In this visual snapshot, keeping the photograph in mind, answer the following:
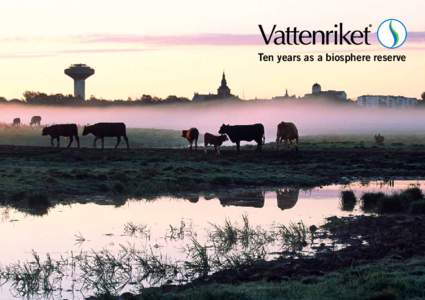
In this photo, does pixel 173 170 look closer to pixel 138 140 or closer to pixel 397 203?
pixel 397 203

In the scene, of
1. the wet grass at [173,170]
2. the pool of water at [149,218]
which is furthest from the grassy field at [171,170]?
the pool of water at [149,218]

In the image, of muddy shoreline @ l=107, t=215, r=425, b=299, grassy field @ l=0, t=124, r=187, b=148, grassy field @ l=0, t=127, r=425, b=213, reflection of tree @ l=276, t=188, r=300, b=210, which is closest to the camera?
muddy shoreline @ l=107, t=215, r=425, b=299

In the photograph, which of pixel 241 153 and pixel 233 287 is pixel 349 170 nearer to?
pixel 241 153

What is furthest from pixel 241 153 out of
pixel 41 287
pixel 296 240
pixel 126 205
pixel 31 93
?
pixel 31 93

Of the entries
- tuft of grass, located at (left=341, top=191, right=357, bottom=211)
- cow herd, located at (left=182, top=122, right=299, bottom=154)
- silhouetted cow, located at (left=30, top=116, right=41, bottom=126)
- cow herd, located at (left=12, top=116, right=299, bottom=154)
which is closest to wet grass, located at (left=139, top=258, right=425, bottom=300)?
tuft of grass, located at (left=341, top=191, right=357, bottom=211)

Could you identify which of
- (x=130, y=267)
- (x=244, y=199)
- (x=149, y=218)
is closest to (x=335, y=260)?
(x=130, y=267)

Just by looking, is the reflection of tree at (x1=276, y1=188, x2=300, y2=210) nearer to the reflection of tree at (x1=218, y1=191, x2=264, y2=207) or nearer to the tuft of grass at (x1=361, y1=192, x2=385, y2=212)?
the reflection of tree at (x1=218, y1=191, x2=264, y2=207)
